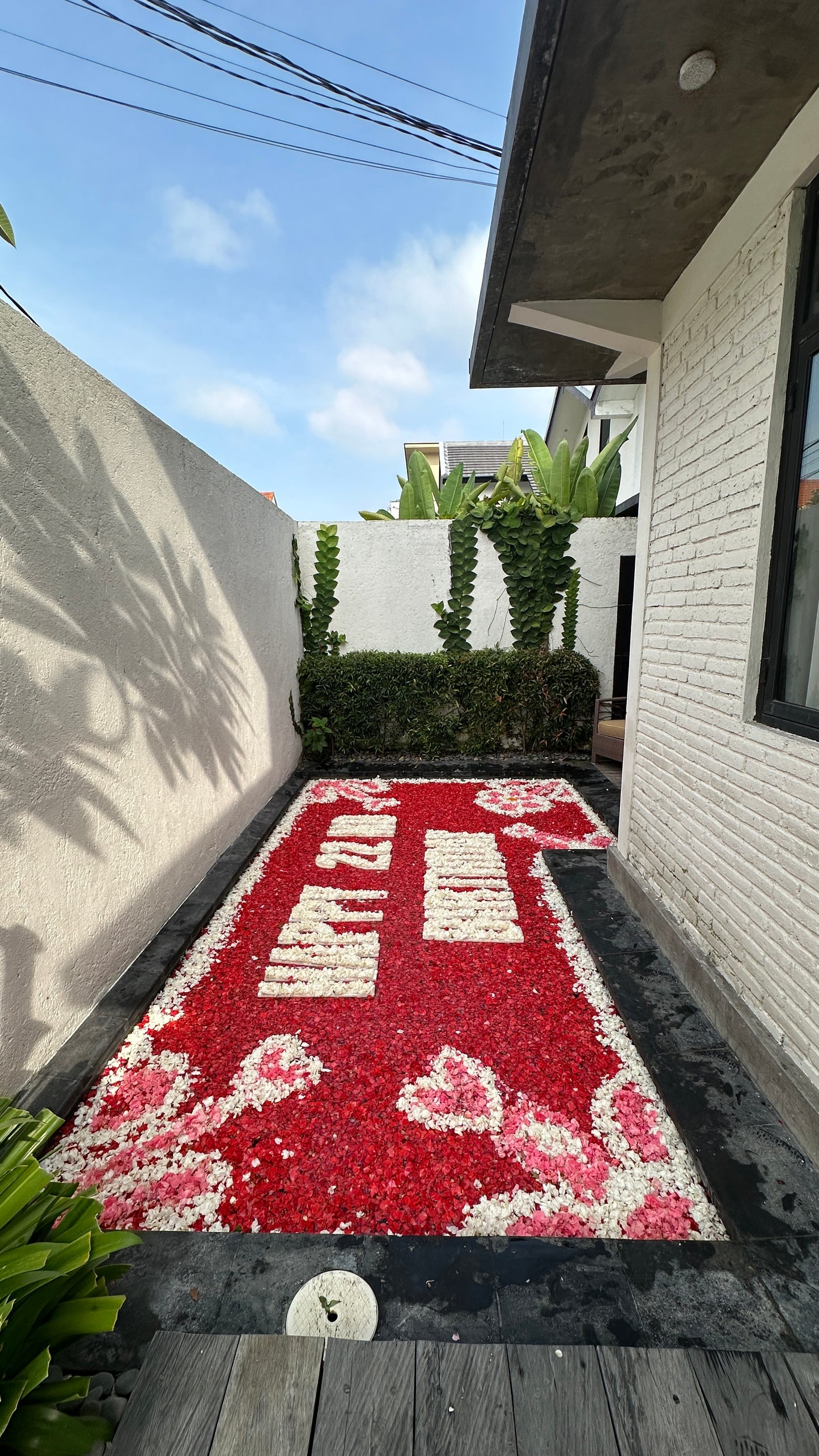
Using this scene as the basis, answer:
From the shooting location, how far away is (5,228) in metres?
1.68

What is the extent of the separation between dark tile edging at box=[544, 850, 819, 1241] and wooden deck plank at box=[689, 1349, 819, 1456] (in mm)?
463

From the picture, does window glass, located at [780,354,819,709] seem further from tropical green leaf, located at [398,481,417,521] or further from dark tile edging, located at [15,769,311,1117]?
tropical green leaf, located at [398,481,417,521]

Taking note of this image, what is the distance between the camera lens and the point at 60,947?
247cm

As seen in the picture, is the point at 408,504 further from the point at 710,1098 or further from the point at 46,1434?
the point at 46,1434

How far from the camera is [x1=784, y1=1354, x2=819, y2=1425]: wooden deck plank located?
1.27m

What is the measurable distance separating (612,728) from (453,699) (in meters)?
1.78

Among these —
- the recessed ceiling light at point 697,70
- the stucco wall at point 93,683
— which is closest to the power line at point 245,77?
the stucco wall at point 93,683

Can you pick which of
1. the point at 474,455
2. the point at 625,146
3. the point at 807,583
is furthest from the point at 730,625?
the point at 474,455

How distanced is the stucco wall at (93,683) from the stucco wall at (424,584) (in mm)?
3114

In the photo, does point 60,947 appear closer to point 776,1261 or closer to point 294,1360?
point 294,1360

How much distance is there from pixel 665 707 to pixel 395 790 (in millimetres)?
3245

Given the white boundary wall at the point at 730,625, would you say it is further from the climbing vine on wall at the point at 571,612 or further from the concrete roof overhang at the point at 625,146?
the climbing vine on wall at the point at 571,612

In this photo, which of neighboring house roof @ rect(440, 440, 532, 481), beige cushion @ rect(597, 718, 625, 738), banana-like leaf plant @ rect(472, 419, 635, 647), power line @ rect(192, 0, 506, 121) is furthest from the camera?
neighboring house roof @ rect(440, 440, 532, 481)

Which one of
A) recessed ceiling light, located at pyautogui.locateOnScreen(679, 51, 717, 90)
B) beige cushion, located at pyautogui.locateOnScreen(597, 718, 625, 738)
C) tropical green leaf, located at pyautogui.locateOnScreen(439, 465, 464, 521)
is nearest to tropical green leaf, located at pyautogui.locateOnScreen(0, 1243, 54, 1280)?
recessed ceiling light, located at pyautogui.locateOnScreen(679, 51, 717, 90)
